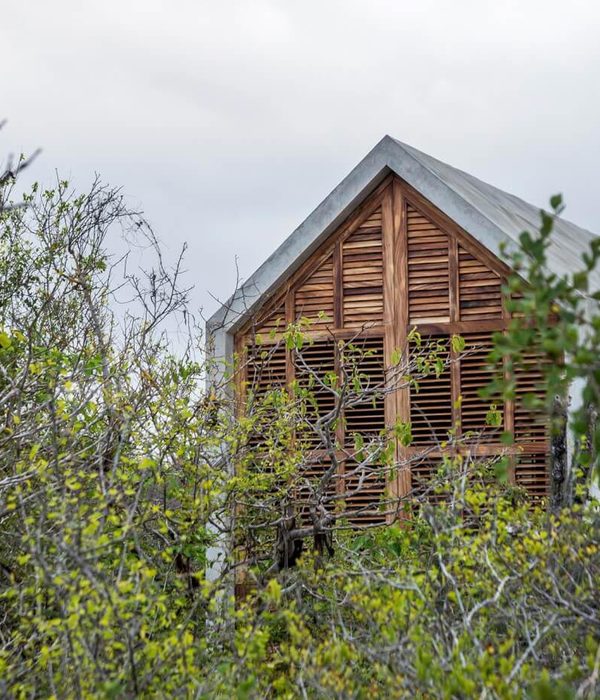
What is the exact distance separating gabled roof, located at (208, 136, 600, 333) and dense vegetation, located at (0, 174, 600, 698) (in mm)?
953

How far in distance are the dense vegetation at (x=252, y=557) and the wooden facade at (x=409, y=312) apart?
46cm

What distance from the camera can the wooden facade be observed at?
41.0 ft

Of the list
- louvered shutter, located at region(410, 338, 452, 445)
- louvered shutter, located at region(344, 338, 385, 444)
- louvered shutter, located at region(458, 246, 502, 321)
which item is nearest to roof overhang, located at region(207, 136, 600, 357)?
louvered shutter, located at region(458, 246, 502, 321)

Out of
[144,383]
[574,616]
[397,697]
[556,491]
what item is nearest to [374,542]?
[556,491]

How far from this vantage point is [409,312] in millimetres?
12961

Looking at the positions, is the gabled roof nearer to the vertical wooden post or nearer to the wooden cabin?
the wooden cabin

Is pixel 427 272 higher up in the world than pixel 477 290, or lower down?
higher up

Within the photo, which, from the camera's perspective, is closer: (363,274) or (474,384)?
(474,384)

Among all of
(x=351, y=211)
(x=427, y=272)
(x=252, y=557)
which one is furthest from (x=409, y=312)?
(x=252, y=557)

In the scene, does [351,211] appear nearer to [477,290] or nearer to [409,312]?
[409,312]

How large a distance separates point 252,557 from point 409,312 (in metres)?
3.81

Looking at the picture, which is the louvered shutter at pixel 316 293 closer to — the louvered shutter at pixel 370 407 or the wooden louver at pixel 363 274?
the wooden louver at pixel 363 274

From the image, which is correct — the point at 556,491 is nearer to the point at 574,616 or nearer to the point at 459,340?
the point at 459,340

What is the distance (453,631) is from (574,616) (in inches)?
41.0
